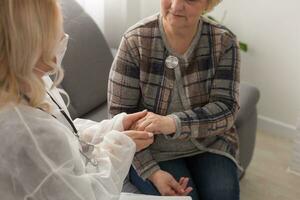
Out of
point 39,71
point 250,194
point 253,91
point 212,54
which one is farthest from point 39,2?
point 250,194

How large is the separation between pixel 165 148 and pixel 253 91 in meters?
0.66

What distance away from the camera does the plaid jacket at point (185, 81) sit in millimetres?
1479

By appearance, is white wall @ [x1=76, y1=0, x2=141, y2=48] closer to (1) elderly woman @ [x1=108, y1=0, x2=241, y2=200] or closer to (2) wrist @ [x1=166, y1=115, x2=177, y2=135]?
(1) elderly woman @ [x1=108, y1=0, x2=241, y2=200]

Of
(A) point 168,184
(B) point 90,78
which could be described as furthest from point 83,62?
(A) point 168,184

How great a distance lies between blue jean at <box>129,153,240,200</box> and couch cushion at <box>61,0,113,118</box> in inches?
20.7

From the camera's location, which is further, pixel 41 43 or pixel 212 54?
pixel 212 54

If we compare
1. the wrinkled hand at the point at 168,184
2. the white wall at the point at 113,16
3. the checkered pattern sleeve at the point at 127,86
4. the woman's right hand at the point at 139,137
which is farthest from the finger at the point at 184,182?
the white wall at the point at 113,16

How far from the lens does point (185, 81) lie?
1.51 m

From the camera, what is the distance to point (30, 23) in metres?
0.83

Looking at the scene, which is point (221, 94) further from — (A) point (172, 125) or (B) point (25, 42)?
(B) point (25, 42)

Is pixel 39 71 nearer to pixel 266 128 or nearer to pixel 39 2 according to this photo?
pixel 39 2

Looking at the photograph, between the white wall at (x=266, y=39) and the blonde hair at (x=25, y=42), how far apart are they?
1.44m

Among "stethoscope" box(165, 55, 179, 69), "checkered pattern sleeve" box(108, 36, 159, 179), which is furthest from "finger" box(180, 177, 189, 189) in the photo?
"stethoscope" box(165, 55, 179, 69)

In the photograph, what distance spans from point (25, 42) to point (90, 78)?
112 centimetres
